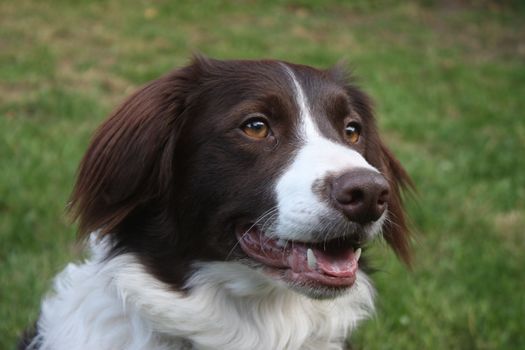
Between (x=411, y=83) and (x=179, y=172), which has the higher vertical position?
(x=179, y=172)

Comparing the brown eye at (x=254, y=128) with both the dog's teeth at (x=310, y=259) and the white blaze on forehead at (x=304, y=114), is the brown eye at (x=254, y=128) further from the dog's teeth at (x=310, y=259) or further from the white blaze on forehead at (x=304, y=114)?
the dog's teeth at (x=310, y=259)

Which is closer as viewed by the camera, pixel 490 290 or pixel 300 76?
pixel 300 76

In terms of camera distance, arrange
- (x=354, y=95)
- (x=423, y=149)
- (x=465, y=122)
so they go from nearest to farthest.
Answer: (x=354, y=95), (x=423, y=149), (x=465, y=122)

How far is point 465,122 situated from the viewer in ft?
24.9

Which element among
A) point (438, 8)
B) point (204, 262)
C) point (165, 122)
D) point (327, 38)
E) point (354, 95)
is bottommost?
point (438, 8)

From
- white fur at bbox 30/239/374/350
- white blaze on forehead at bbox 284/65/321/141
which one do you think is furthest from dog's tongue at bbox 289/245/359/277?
white blaze on forehead at bbox 284/65/321/141

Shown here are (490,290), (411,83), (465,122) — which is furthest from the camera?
(411,83)

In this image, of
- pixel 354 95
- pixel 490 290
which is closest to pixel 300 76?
pixel 354 95

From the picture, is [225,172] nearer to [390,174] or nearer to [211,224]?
[211,224]

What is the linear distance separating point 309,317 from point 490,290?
2115 millimetres

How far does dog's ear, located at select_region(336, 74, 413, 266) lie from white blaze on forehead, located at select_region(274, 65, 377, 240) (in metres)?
0.63

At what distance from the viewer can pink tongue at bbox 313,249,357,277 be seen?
2529mm

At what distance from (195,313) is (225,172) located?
0.52 metres

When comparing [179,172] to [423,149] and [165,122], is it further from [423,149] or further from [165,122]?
[423,149]
